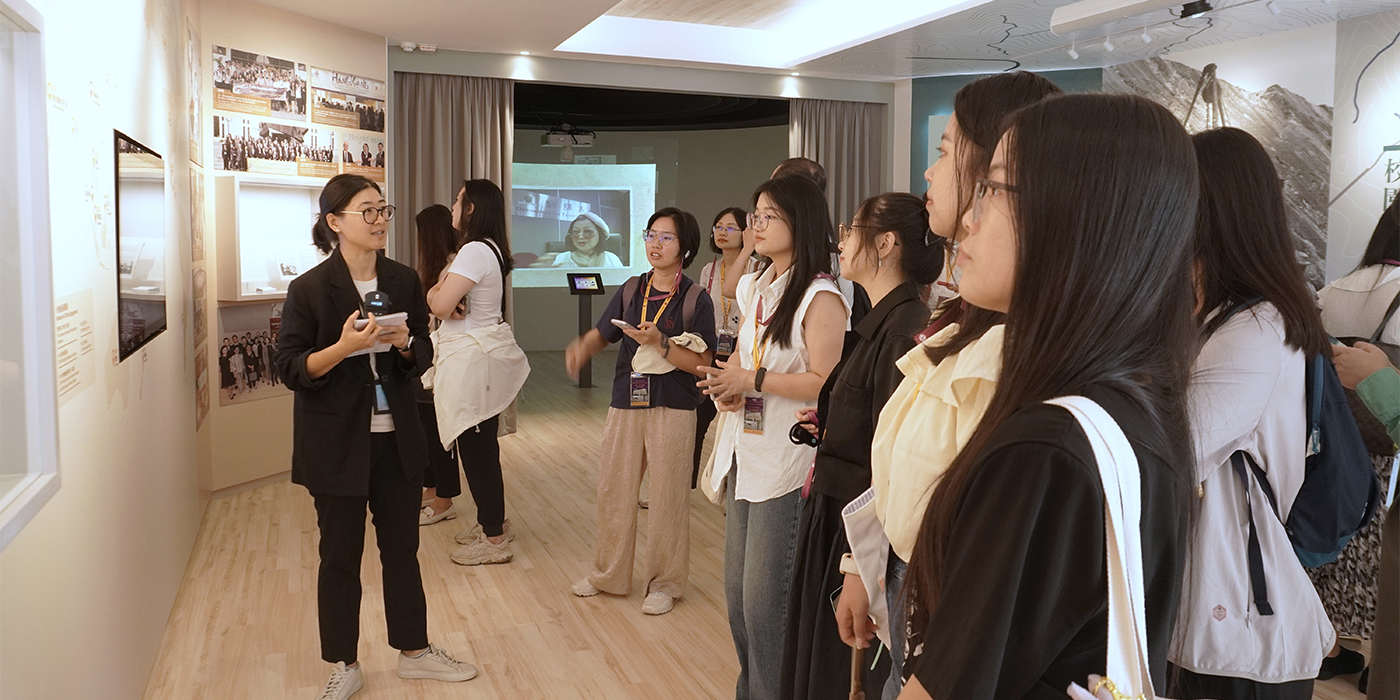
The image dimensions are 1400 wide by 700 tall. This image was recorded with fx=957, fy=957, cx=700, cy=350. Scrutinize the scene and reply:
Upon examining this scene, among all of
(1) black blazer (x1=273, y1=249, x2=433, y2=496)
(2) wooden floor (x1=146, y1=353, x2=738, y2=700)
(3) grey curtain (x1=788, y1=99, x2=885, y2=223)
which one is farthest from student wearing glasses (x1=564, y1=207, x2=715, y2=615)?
(3) grey curtain (x1=788, y1=99, x2=885, y2=223)

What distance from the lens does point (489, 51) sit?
285 inches

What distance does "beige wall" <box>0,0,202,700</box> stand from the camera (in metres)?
1.90

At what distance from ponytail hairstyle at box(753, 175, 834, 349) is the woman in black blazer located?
113cm

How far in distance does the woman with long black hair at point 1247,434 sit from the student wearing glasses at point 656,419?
87.9 inches

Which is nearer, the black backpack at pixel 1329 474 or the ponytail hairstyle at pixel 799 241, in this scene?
the black backpack at pixel 1329 474

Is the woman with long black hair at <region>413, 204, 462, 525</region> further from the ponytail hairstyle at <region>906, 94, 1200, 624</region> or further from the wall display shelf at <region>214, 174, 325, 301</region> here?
the ponytail hairstyle at <region>906, 94, 1200, 624</region>

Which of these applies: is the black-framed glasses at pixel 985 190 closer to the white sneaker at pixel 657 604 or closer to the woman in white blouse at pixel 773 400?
the woman in white blouse at pixel 773 400

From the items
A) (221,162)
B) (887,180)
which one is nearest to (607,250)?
(887,180)

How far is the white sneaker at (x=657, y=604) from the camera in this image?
149 inches

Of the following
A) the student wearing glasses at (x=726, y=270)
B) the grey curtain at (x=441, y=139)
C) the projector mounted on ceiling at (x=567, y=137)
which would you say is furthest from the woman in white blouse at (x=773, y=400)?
the projector mounted on ceiling at (x=567, y=137)

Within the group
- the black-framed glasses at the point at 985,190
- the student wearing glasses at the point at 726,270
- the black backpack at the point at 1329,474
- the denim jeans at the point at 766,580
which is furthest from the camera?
the student wearing glasses at the point at 726,270

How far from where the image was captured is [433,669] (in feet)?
10.4

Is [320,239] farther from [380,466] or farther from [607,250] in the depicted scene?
[607,250]

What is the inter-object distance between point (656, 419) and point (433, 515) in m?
1.82
